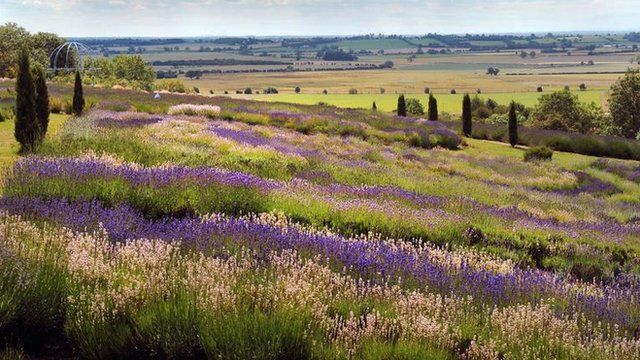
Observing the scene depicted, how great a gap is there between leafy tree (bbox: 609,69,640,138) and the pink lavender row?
2830 inches

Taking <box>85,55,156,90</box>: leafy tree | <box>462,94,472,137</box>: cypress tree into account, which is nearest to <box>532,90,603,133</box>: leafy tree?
<box>462,94,472,137</box>: cypress tree

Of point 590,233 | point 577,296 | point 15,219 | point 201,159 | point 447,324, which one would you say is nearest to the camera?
point 447,324

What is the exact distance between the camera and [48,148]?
12.2 meters

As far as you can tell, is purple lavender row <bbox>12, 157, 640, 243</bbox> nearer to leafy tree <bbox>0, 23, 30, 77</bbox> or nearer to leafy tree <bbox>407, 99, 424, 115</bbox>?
leafy tree <bbox>407, 99, 424, 115</bbox>

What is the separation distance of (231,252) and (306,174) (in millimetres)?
7832

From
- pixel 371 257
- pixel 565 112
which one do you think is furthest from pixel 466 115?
pixel 371 257

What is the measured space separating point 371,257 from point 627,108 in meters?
75.0

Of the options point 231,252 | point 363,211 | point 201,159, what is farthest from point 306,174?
point 231,252

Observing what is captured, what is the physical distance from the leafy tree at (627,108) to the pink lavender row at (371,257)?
71.9 meters

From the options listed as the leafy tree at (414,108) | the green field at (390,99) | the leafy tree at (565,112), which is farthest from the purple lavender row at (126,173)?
the green field at (390,99)

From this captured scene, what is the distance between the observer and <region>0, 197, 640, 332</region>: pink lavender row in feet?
17.6

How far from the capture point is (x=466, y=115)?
44406mm

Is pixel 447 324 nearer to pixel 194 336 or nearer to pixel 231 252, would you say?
pixel 194 336

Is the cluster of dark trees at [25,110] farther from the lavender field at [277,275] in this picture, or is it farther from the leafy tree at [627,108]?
the leafy tree at [627,108]
